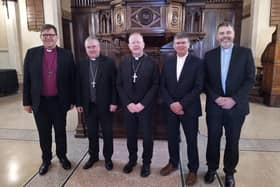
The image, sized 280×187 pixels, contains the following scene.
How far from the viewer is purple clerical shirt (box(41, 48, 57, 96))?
2.29 metres

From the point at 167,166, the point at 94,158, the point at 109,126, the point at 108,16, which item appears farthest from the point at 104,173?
the point at 108,16

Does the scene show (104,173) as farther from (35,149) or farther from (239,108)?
(239,108)

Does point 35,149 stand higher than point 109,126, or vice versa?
point 109,126

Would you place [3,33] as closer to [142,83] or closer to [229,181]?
[142,83]

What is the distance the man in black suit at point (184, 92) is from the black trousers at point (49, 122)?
42.1 inches

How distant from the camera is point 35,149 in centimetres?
313

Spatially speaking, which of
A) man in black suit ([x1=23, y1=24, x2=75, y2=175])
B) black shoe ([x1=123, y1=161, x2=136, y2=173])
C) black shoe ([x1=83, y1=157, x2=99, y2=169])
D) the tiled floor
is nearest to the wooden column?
the tiled floor

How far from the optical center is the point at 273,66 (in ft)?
16.3

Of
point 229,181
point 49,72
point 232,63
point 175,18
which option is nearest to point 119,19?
point 175,18

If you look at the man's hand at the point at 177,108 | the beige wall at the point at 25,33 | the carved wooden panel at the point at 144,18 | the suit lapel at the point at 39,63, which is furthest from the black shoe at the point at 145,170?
the beige wall at the point at 25,33

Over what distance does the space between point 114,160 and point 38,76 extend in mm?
1266

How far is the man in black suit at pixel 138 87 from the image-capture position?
7.41ft

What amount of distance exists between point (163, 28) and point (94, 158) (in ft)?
5.50

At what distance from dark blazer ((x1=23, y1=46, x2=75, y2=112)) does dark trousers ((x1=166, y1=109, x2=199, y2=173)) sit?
104 centimetres
